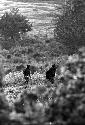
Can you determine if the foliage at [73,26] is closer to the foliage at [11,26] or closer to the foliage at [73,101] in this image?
the foliage at [11,26]

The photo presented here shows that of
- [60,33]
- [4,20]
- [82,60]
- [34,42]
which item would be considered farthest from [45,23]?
[82,60]

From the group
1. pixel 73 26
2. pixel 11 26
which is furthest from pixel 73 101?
pixel 11 26

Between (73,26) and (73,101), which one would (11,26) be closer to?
(73,26)

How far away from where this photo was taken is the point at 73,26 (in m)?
29.1

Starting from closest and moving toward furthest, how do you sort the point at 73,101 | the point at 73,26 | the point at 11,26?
the point at 73,101
the point at 73,26
the point at 11,26

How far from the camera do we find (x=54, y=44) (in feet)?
146

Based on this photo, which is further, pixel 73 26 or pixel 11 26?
pixel 11 26

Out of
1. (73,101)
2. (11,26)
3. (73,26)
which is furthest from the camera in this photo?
(11,26)

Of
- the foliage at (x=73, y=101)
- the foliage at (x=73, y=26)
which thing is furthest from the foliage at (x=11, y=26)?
the foliage at (x=73, y=101)

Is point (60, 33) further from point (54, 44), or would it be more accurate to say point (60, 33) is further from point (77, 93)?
point (77, 93)

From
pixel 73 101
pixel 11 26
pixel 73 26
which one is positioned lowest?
pixel 73 101

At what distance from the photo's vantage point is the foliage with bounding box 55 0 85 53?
28.7 metres

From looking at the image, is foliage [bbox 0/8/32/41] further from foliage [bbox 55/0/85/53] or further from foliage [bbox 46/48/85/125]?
foliage [bbox 46/48/85/125]

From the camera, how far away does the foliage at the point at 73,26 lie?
94.2ft
